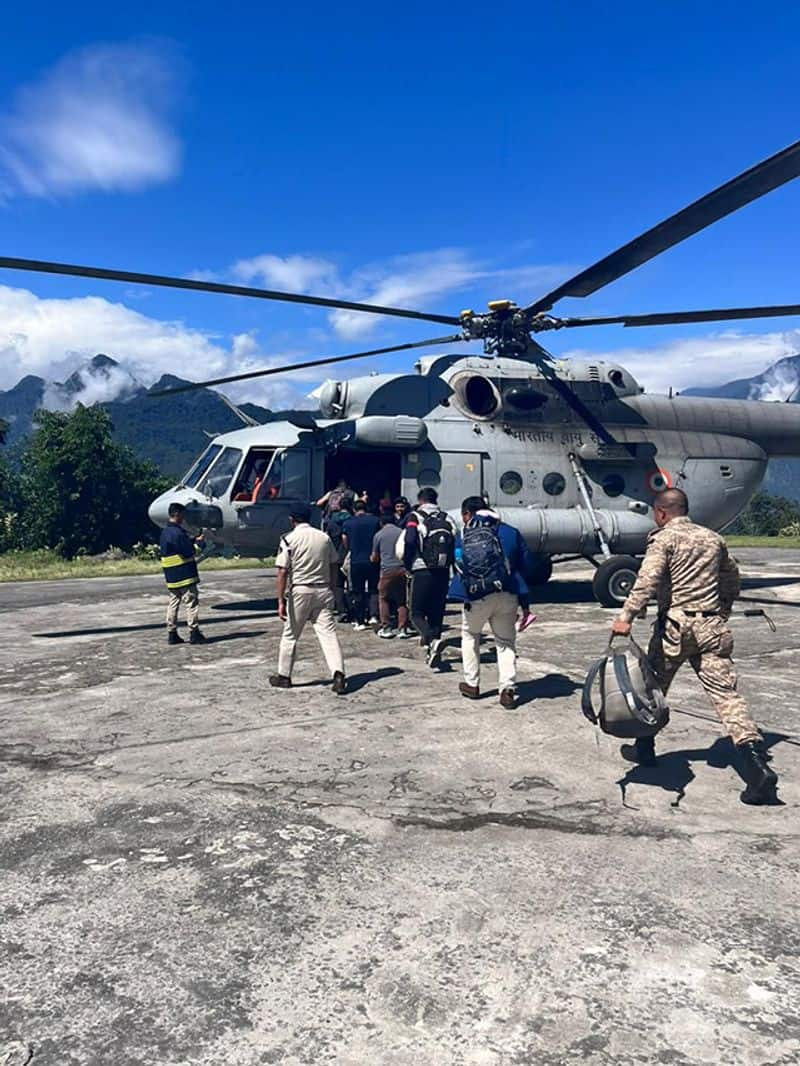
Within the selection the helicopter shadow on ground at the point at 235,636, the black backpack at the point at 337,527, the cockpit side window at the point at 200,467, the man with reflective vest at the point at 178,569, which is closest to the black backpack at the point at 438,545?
the black backpack at the point at 337,527

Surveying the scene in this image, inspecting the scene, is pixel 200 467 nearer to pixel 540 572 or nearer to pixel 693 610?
pixel 540 572

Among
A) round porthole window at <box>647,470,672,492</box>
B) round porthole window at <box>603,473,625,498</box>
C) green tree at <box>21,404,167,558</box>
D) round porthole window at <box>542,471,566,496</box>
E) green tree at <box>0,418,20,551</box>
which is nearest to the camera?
round porthole window at <box>542,471,566,496</box>

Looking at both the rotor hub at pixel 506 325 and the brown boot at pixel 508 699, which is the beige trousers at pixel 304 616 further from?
the rotor hub at pixel 506 325

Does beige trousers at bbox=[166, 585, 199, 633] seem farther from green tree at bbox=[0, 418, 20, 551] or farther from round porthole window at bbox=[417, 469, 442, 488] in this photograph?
green tree at bbox=[0, 418, 20, 551]

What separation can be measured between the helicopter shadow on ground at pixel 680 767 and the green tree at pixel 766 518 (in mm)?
56533

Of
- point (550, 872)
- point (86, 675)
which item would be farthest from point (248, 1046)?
point (86, 675)

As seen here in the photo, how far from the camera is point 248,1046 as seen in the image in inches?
90.9

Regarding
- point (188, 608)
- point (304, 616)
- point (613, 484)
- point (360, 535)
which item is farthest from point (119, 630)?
point (613, 484)

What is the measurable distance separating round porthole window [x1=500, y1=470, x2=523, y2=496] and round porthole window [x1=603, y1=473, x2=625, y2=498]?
1.54m

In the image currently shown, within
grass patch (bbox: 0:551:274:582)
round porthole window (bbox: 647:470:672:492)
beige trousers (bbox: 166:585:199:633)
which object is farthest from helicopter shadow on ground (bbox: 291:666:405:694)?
grass patch (bbox: 0:551:274:582)

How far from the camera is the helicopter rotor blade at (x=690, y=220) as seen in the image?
6.39 metres

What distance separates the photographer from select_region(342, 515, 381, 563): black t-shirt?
9250 millimetres

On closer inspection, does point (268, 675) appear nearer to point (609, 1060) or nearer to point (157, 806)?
point (157, 806)

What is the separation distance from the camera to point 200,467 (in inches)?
452
